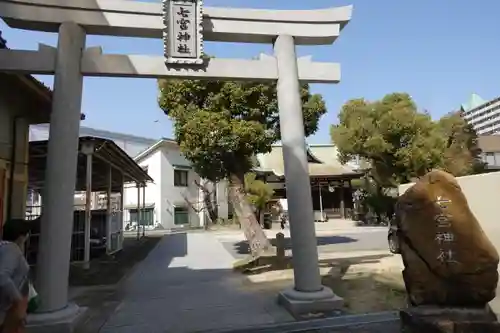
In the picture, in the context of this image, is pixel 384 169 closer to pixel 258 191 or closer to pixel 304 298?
pixel 258 191

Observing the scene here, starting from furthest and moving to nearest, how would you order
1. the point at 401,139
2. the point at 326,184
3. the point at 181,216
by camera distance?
1. the point at 181,216
2. the point at 326,184
3. the point at 401,139

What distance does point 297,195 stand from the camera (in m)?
6.54

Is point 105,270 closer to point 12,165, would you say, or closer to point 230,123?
point 12,165

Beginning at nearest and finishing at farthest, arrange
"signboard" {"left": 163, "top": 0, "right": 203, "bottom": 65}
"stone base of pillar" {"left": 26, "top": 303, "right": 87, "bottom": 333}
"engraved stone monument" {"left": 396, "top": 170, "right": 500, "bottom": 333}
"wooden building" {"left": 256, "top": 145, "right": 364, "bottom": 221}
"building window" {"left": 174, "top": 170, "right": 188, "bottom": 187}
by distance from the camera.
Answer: "engraved stone monument" {"left": 396, "top": 170, "right": 500, "bottom": 333} → "stone base of pillar" {"left": 26, "top": 303, "right": 87, "bottom": 333} → "signboard" {"left": 163, "top": 0, "right": 203, "bottom": 65} → "wooden building" {"left": 256, "top": 145, "right": 364, "bottom": 221} → "building window" {"left": 174, "top": 170, "right": 188, "bottom": 187}

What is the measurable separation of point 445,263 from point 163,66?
16.4 ft

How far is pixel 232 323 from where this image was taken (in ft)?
18.8

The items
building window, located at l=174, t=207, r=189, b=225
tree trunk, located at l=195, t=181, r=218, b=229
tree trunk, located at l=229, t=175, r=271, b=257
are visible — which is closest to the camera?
tree trunk, located at l=229, t=175, r=271, b=257

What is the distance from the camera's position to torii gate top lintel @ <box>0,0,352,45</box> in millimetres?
5984

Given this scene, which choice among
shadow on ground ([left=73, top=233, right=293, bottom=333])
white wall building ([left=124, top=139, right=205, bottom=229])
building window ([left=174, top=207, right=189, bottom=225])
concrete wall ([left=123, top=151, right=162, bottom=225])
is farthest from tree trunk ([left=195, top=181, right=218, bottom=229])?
shadow on ground ([left=73, top=233, right=293, bottom=333])

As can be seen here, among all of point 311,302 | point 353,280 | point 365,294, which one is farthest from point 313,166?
point 311,302

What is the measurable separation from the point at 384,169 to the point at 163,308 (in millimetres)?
19831

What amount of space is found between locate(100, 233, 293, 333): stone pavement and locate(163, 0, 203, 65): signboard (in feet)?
13.6

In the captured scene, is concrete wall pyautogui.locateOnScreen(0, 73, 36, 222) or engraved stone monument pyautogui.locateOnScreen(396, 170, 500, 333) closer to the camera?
engraved stone monument pyautogui.locateOnScreen(396, 170, 500, 333)

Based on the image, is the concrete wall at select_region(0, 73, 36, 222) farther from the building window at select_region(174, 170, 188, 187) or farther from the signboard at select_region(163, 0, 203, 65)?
the building window at select_region(174, 170, 188, 187)
